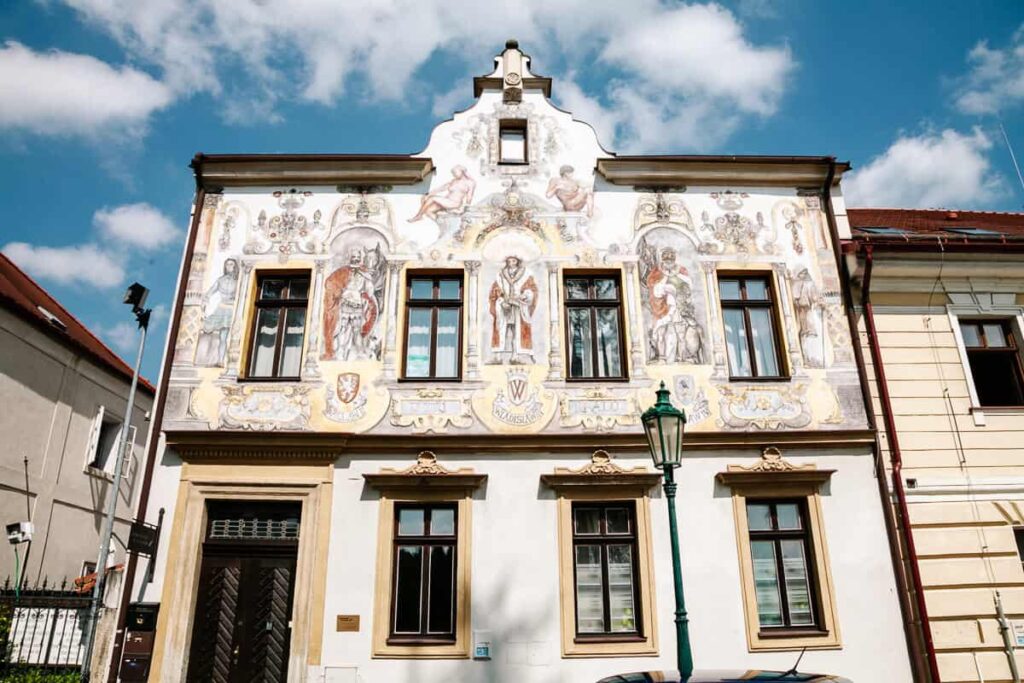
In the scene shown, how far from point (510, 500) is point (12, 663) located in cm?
748

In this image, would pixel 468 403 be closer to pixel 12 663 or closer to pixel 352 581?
pixel 352 581

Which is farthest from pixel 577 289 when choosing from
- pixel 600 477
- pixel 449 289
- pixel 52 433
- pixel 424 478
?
pixel 52 433

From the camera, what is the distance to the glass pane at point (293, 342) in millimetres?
11320

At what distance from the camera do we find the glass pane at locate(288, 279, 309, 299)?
39.0 feet

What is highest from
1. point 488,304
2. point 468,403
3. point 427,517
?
point 488,304

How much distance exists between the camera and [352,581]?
986cm

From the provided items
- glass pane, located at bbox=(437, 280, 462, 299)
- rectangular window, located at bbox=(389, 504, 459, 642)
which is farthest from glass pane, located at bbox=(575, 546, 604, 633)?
glass pane, located at bbox=(437, 280, 462, 299)

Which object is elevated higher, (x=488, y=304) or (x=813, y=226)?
(x=813, y=226)

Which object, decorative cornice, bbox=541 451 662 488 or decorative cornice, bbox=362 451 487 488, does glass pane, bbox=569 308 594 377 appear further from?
decorative cornice, bbox=362 451 487 488

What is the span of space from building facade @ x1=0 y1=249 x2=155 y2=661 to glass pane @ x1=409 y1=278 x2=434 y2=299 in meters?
8.23

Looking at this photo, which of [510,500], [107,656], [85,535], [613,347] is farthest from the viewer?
[85,535]

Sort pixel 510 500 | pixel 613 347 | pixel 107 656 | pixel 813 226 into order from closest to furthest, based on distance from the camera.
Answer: pixel 107 656 → pixel 510 500 → pixel 613 347 → pixel 813 226

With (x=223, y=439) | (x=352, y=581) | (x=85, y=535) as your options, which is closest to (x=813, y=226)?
(x=352, y=581)

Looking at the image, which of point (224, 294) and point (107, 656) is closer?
point (107, 656)
